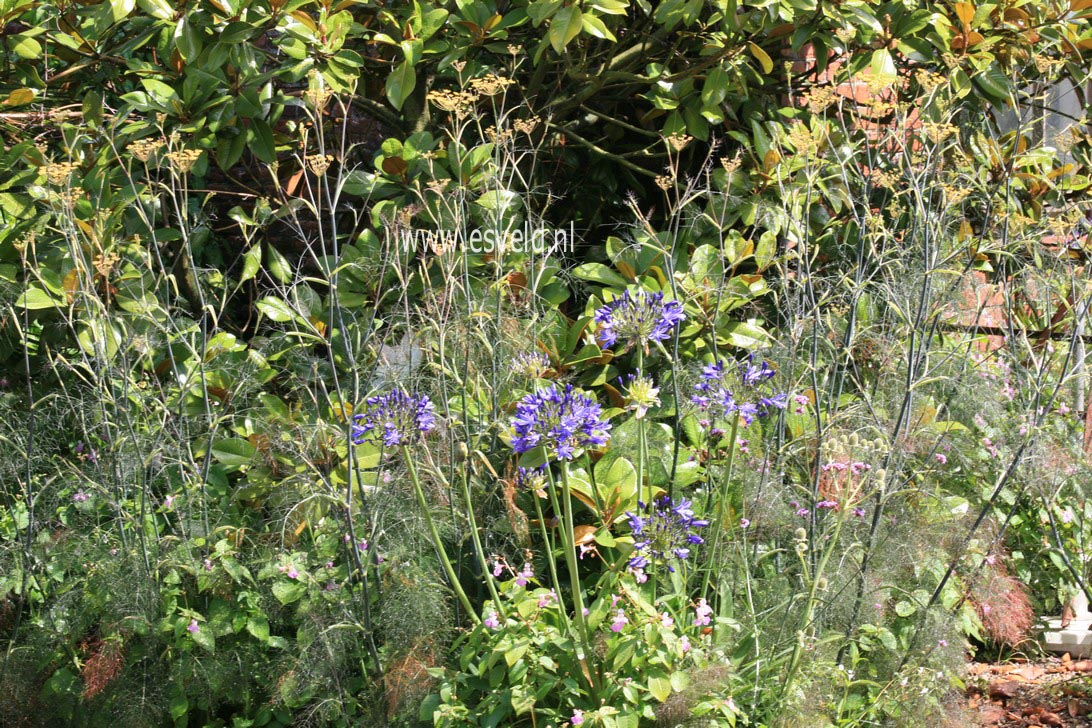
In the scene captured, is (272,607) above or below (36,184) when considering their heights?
below

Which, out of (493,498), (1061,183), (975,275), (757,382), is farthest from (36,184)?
(1061,183)

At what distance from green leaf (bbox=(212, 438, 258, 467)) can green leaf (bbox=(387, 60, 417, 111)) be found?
1.26 meters

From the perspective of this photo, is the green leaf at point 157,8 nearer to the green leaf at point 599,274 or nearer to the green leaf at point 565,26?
the green leaf at point 565,26

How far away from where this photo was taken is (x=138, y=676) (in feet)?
9.45

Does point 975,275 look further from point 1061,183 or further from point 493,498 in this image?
point 493,498

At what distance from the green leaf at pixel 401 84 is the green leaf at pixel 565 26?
0.56 m

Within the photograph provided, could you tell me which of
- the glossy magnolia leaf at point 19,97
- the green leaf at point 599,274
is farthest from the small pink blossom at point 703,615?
the glossy magnolia leaf at point 19,97

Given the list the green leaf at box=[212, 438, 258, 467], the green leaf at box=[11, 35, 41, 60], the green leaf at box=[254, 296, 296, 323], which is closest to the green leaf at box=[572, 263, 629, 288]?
the green leaf at box=[254, 296, 296, 323]

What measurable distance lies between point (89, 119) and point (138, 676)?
182cm

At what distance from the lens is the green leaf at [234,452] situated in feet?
10.6

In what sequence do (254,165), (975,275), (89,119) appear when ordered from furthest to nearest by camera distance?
(254,165)
(975,275)
(89,119)

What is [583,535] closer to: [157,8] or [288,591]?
[288,591]

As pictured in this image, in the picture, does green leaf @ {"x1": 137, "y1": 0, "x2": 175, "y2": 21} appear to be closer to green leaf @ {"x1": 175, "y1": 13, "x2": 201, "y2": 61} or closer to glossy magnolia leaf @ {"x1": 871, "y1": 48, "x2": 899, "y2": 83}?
green leaf @ {"x1": 175, "y1": 13, "x2": 201, "y2": 61}

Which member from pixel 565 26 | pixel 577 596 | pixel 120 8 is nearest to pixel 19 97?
pixel 120 8
